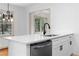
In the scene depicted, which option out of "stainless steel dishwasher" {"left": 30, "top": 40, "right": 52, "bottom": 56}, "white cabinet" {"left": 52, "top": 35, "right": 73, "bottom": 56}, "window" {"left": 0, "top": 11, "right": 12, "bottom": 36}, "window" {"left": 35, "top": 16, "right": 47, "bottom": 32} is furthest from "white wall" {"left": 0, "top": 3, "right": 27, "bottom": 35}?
"stainless steel dishwasher" {"left": 30, "top": 40, "right": 52, "bottom": 56}

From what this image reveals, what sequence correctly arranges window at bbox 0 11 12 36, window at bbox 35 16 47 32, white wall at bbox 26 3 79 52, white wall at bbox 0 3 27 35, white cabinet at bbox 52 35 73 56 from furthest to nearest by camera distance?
white wall at bbox 0 3 27 35
window at bbox 0 11 12 36
window at bbox 35 16 47 32
white wall at bbox 26 3 79 52
white cabinet at bbox 52 35 73 56

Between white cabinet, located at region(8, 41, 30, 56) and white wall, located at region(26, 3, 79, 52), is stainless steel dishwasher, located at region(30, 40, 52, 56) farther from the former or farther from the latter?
white wall, located at region(26, 3, 79, 52)

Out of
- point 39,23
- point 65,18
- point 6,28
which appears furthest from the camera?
point 6,28

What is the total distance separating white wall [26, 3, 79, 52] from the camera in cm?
347

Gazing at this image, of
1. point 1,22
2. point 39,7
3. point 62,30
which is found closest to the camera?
point 62,30

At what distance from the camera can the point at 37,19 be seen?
504 centimetres

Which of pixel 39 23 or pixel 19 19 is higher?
pixel 19 19

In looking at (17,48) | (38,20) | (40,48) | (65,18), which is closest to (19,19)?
(38,20)

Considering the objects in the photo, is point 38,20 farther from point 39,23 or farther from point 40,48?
point 40,48

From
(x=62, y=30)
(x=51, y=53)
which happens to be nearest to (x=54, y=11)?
(x=62, y=30)

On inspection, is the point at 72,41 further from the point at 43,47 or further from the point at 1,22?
the point at 1,22

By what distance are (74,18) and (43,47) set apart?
6.96ft

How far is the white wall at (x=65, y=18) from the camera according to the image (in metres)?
3.47

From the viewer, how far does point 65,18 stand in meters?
3.70
